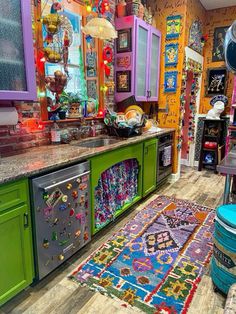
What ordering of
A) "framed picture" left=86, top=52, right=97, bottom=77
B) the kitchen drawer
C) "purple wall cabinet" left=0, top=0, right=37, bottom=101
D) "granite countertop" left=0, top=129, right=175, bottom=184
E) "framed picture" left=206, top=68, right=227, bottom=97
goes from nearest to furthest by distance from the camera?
the kitchen drawer → "granite countertop" left=0, top=129, right=175, bottom=184 → "purple wall cabinet" left=0, top=0, right=37, bottom=101 → "framed picture" left=86, top=52, right=97, bottom=77 → "framed picture" left=206, top=68, right=227, bottom=97

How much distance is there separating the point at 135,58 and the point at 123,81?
348 mm

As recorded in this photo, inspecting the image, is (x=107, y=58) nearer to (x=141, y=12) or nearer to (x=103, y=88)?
(x=103, y=88)

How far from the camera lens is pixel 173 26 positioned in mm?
3855

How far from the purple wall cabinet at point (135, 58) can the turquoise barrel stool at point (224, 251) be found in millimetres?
2278

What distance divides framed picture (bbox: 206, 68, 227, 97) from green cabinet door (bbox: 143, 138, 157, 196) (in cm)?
234

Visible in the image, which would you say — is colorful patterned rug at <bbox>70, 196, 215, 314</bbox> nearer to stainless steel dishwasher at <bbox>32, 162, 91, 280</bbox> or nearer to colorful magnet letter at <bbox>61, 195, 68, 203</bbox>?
stainless steel dishwasher at <bbox>32, 162, 91, 280</bbox>

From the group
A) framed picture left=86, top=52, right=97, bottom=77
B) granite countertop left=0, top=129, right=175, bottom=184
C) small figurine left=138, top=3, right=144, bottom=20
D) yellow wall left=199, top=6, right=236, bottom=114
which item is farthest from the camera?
yellow wall left=199, top=6, right=236, bottom=114

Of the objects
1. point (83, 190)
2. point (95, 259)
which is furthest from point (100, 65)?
point (95, 259)

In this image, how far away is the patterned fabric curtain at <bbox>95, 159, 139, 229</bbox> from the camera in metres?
2.54

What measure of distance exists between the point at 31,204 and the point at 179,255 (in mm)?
1444

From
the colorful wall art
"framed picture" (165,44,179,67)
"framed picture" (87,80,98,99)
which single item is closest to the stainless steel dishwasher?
"framed picture" (87,80,98,99)

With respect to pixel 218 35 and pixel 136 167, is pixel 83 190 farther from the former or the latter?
pixel 218 35

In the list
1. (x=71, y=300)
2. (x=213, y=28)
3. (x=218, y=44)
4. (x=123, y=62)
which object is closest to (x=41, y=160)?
(x=71, y=300)

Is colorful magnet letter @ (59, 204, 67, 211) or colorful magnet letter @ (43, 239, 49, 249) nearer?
colorful magnet letter @ (43, 239, 49, 249)
